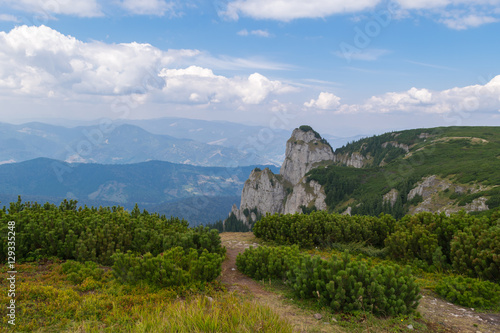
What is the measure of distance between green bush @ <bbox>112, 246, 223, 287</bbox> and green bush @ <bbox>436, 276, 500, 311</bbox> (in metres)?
6.21

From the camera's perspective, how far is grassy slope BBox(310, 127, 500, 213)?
3302 inches

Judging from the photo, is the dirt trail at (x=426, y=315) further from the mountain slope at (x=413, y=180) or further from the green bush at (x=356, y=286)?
the mountain slope at (x=413, y=180)

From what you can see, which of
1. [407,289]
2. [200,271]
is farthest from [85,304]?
[407,289]

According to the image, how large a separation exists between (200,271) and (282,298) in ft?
7.39

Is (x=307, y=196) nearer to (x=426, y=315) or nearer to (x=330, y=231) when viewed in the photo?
(x=330, y=231)

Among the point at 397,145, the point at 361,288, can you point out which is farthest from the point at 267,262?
the point at 397,145

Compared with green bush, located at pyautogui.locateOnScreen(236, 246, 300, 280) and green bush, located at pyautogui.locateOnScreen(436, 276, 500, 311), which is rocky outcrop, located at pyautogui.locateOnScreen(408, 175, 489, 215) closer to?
green bush, located at pyautogui.locateOnScreen(436, 276, 500, 311)

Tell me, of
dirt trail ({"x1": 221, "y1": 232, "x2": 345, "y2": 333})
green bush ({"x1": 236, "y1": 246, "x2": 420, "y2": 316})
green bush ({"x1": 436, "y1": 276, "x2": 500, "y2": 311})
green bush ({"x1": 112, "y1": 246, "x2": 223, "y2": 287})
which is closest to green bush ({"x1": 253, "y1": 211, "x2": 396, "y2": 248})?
dirt trail ({"x1": 221, "y1": 232, "x2": 345, "y2": 333})

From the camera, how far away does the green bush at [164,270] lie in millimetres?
7285

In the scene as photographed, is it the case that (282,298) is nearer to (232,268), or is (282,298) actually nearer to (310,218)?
(232,268)

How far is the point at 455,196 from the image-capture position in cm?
7125

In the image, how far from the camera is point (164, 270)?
720 cm

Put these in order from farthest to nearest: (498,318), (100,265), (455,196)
A: 1. (455,196)
2. (100,265)
3. (498,318)

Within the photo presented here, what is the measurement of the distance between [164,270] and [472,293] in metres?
7.89
